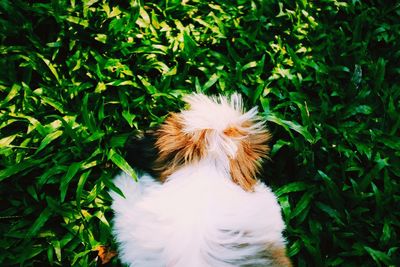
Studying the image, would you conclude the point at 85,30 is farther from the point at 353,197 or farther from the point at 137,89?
the point at 353,197

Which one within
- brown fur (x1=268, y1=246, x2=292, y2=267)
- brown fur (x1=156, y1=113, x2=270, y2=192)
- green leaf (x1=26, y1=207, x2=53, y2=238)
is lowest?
brown fur (x1=268, y1=246, x2=292, y2=267)

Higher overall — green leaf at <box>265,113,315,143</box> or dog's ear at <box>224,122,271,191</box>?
dog's ear at <box>224,122,271,191</box>

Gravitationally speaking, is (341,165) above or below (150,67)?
below

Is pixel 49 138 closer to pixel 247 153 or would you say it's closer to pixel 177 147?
pixel 177 147

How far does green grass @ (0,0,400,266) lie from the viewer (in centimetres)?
246

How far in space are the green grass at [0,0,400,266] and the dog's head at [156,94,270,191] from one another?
601 millimetres

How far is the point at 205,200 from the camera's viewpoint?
65.6 inches

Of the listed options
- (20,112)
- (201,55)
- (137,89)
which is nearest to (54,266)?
(20,112)

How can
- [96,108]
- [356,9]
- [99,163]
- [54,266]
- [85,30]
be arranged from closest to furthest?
[54,266] < [99,163] < [96,108] < [85,30] < [356,9]

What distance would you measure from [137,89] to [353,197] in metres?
1.78

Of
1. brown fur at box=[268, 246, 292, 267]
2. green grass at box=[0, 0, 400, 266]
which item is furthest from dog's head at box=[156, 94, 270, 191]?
green grass at box=[0, 0, 400, 266]

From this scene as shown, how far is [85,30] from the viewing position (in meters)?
2.96

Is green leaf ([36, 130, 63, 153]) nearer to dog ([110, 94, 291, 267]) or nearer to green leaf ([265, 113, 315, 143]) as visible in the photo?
dog ([110, 94, 291, 267])

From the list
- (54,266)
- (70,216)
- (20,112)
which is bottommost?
(54,266)
